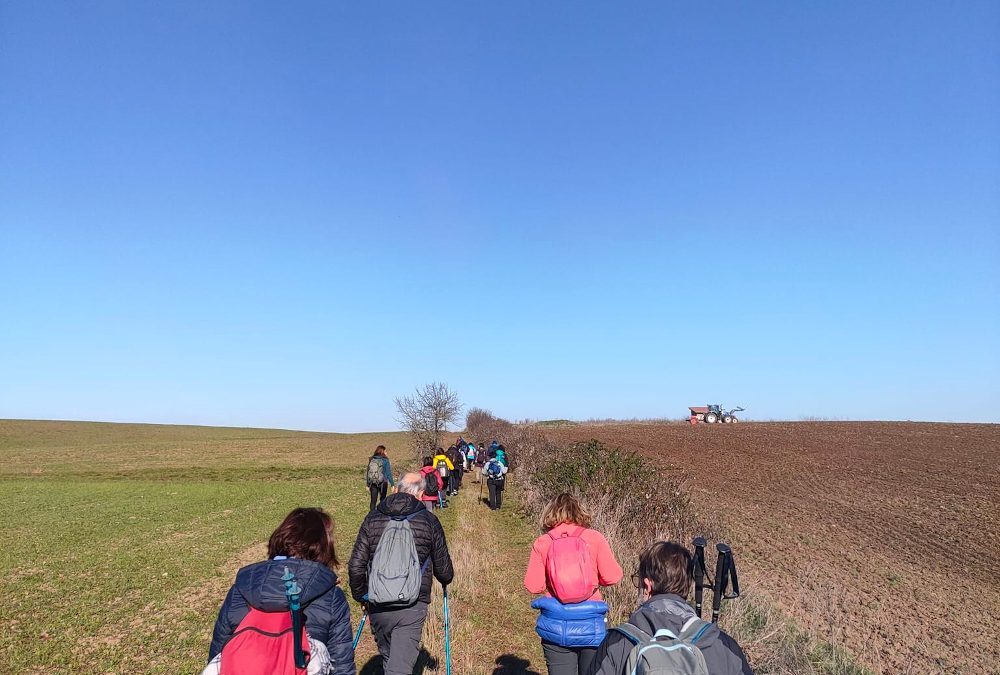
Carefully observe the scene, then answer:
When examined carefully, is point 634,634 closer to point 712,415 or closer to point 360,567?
point 360,567

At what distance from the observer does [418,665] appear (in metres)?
6.54

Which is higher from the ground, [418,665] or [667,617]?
[667,617]

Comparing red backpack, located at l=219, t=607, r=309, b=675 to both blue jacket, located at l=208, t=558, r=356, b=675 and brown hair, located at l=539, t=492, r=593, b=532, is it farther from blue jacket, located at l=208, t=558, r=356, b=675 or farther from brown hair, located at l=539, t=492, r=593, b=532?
brown hair, located at l=539, t=492, r=593, b=532

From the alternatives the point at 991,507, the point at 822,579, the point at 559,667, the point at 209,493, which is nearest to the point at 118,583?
the point at 559,667

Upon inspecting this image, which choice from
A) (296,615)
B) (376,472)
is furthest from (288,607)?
(376,472)

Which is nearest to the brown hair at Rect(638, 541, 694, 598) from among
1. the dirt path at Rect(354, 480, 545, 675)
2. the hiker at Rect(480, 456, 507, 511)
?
the dirt path at Rect(354, 480, 545, 675)

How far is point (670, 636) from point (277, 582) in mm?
1735

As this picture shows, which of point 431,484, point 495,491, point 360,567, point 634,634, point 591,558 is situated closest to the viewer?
point 634,634

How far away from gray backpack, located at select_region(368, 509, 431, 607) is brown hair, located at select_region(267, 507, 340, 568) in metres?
1.25

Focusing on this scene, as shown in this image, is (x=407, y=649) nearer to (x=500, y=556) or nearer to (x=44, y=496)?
(x=500, y=556)

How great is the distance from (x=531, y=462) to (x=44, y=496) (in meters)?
18.0

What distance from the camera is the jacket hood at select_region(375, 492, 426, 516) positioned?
4578 millimetres

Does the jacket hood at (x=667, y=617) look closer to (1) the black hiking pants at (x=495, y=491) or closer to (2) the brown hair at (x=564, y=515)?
(2) the brown hair at (x=564, y=515)

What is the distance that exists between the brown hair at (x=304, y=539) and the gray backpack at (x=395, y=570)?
1.25 meters
